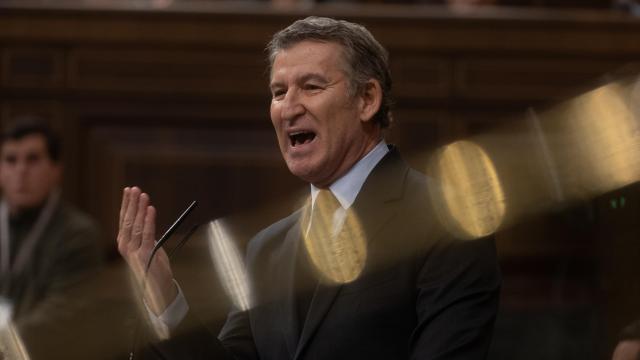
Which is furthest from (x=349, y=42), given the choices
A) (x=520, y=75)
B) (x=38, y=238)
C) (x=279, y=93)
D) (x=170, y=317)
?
(x=520, y=75)

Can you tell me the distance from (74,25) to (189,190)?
93cm

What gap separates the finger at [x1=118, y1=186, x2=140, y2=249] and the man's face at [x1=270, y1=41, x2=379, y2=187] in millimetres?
323

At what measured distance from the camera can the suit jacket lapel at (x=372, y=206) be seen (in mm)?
2672

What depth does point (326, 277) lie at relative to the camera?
2.74 metres

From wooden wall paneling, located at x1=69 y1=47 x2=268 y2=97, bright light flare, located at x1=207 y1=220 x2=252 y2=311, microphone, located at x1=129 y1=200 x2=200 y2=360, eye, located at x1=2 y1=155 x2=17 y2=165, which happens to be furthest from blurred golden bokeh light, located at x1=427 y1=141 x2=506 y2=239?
wooden wall paneling, located at x1=69 y1=47 x2=268 y2=97

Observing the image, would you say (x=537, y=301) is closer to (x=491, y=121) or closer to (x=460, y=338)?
(x=491, y=121)

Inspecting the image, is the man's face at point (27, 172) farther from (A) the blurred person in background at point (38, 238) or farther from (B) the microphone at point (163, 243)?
(B) the microphone at point (163, 243)

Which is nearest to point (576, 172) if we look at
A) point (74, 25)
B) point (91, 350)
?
point (91, 350)

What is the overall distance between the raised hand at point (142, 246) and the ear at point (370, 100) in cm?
48

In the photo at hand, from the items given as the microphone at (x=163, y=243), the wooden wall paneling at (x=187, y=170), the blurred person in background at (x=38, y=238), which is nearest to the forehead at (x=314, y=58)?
the microphone at (x=163, y=243)

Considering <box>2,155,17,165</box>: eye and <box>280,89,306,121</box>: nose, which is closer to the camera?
<box>280,89,306,121</box>: nose

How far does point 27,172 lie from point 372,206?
2.88 meters

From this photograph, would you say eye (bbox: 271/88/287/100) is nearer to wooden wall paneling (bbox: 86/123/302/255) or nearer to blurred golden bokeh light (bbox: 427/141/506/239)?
blurred golden bokeh light (bbox: 427/141/506/239)

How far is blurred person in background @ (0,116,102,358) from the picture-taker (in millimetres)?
4969
